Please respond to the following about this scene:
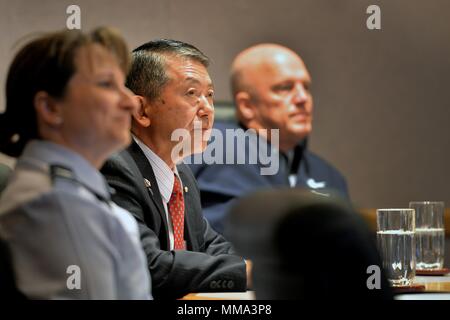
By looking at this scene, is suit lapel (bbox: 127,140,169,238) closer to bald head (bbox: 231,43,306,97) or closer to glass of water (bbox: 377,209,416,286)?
bald head (bbox: 231,43,306,97)

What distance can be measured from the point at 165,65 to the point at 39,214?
693 millimetres

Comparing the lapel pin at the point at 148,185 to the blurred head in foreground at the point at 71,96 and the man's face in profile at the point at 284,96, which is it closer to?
the man's face in profile at the point at 284,96

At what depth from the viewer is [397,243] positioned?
2.20 metres

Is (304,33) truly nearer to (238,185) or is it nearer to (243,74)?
(243,74)

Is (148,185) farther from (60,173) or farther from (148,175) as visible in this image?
(60,173)

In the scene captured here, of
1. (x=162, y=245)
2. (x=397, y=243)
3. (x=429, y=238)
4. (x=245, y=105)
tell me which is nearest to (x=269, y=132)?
(x=245, y=105)

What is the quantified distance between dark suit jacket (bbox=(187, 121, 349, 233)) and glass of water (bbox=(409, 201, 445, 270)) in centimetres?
58

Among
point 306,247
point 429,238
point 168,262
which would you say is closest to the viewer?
point 306,247

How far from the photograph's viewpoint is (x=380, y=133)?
6.91 feet

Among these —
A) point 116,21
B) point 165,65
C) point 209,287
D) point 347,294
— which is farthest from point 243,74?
point 347,294

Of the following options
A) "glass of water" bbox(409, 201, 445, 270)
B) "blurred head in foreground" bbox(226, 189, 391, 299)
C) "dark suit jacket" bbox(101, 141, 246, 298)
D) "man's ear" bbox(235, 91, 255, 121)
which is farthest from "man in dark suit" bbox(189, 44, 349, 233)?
"glass of water" bbox(409, 201, 445, 270)

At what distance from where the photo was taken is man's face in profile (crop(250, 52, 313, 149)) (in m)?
1.96

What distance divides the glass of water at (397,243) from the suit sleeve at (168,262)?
0.39 metres

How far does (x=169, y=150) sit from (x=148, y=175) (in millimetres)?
79
